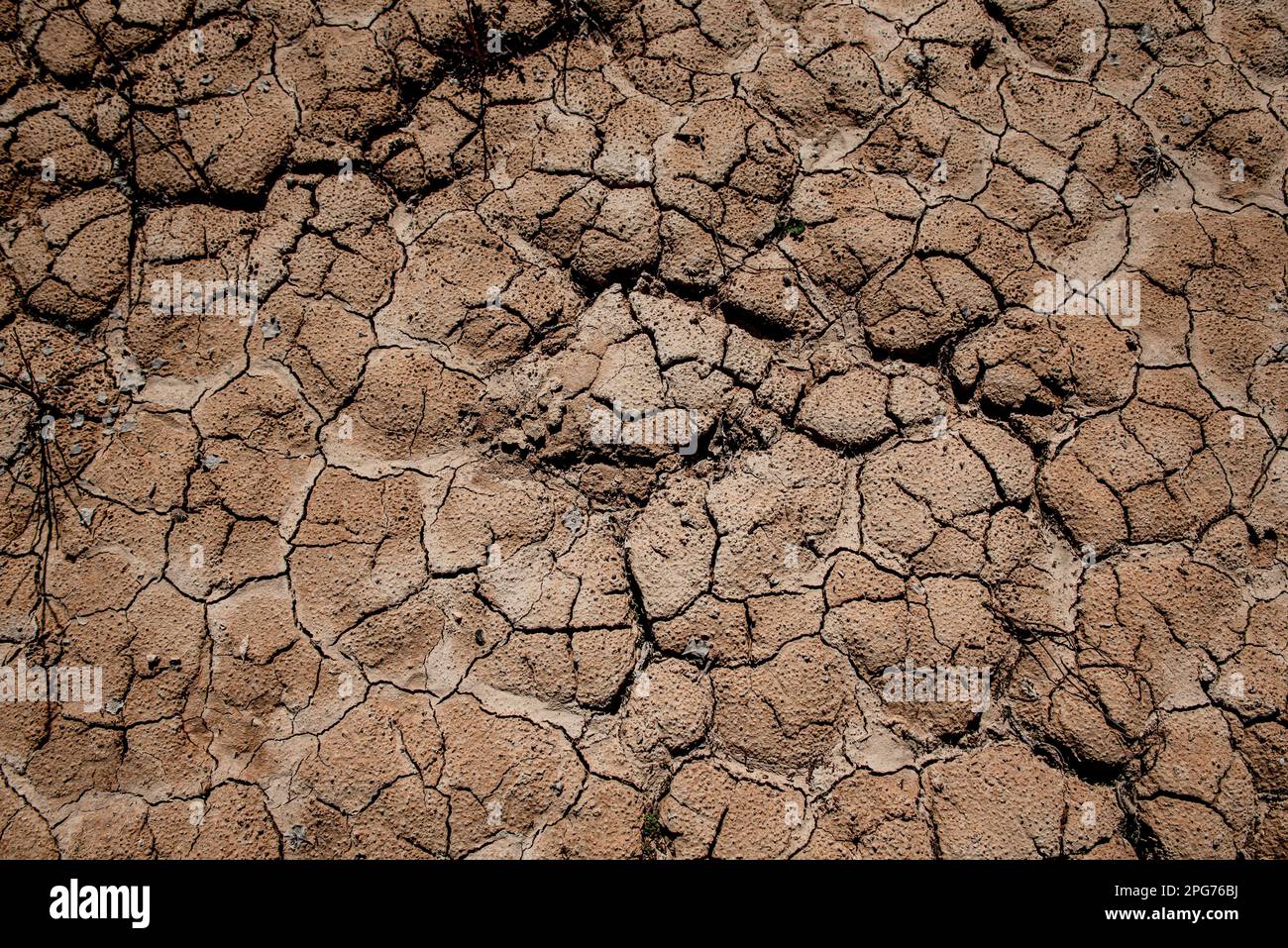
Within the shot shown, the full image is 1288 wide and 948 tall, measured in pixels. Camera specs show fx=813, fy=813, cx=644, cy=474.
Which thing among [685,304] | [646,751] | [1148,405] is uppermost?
[685,304]

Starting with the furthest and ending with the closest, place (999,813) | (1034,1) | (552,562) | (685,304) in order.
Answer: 1. (1034,1)
2. (685,304)
3. (552,562)
4. (999,813)

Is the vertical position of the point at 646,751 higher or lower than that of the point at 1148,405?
lower

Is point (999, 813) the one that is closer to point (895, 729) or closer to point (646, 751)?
point (895, 729)

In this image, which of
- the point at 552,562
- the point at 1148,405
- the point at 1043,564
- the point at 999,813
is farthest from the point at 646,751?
the point at 1148,405

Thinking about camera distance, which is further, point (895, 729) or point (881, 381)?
point (881, 381)

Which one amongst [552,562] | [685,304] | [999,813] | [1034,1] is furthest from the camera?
[1034,1]

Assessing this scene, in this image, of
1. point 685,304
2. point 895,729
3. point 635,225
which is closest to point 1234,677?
point 895,729
